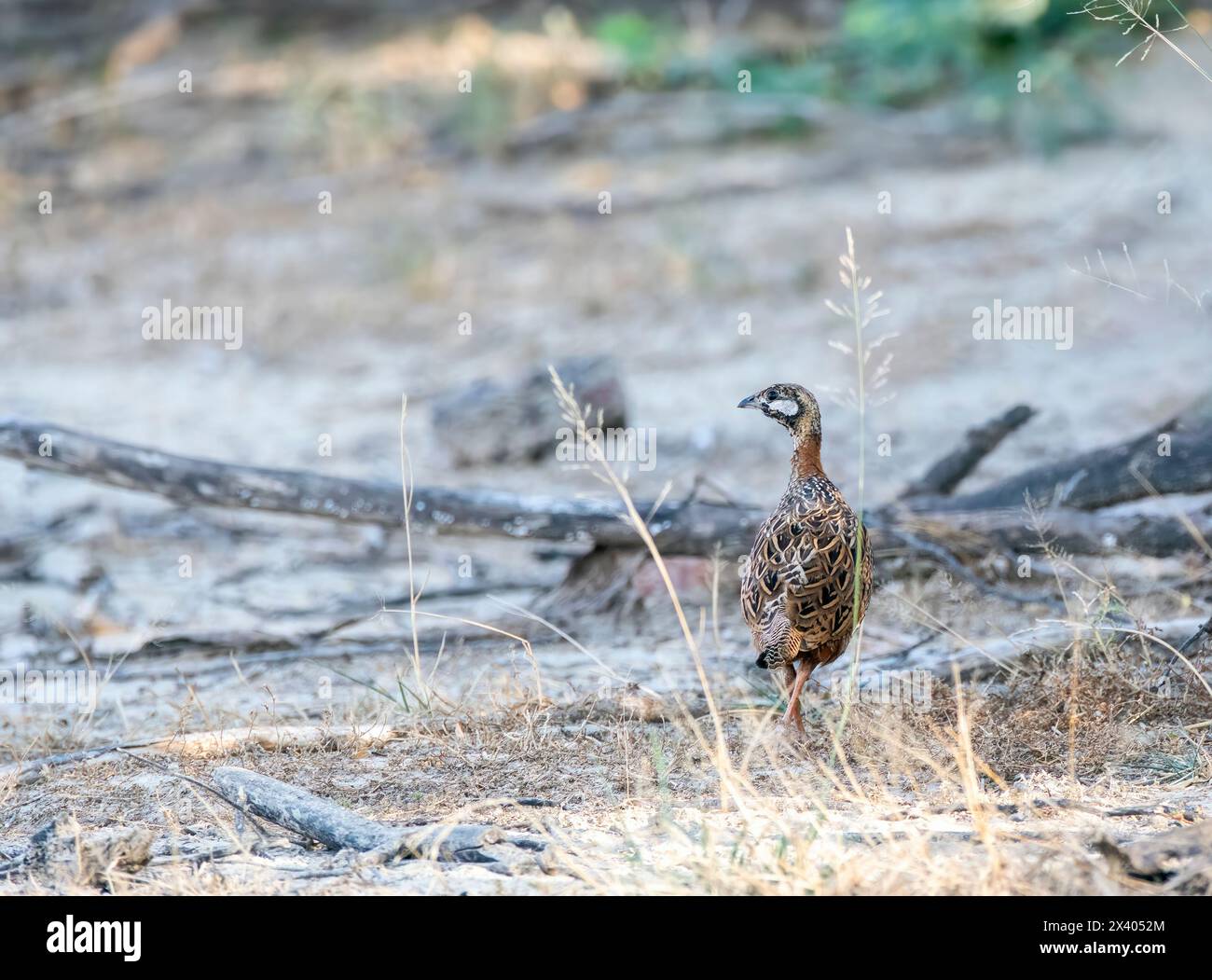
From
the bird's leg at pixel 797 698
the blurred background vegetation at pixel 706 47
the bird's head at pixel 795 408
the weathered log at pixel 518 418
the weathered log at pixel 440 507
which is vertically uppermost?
the blurred background vegetation at pixel 706 47

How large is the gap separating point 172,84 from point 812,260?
6.34 m

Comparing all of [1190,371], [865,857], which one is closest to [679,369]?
[1190,371]

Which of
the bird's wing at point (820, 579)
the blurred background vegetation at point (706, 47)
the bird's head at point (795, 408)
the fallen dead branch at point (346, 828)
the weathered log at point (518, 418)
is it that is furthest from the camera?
the blurred background vegetation at point (706, 47)

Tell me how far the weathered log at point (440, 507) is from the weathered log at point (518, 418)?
2536mm

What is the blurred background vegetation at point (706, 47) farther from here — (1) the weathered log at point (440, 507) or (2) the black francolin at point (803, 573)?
(2) the black francolin at point (803, 573)

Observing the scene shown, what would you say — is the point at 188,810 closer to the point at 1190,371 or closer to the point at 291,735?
the point at 291,735

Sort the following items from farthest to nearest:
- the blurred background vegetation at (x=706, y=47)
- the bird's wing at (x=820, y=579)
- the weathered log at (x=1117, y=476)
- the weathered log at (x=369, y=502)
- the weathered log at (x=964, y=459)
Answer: the blurred background vegetation at (x=706, y=47)
the weathered log at (x=964, y=459)
the weathered log at (x=369, y=502)
the weathered log at (x=1117, y=476)
the bird's wing at (x=820, y=579)

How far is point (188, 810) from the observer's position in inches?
158

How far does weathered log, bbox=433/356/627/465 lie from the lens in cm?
802

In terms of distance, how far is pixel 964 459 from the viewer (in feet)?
19.4

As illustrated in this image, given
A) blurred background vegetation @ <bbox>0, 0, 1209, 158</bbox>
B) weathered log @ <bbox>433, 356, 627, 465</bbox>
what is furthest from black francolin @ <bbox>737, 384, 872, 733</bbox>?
blurred background vegetation @ <bbox>0, 0, 1209, 158</bbox>

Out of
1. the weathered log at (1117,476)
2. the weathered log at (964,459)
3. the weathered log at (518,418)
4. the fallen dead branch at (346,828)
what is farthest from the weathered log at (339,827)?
the weathered log at (518,418)

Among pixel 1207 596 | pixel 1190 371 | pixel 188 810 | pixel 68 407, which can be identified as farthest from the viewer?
pixel 68 407

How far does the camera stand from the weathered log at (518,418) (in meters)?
8.02
